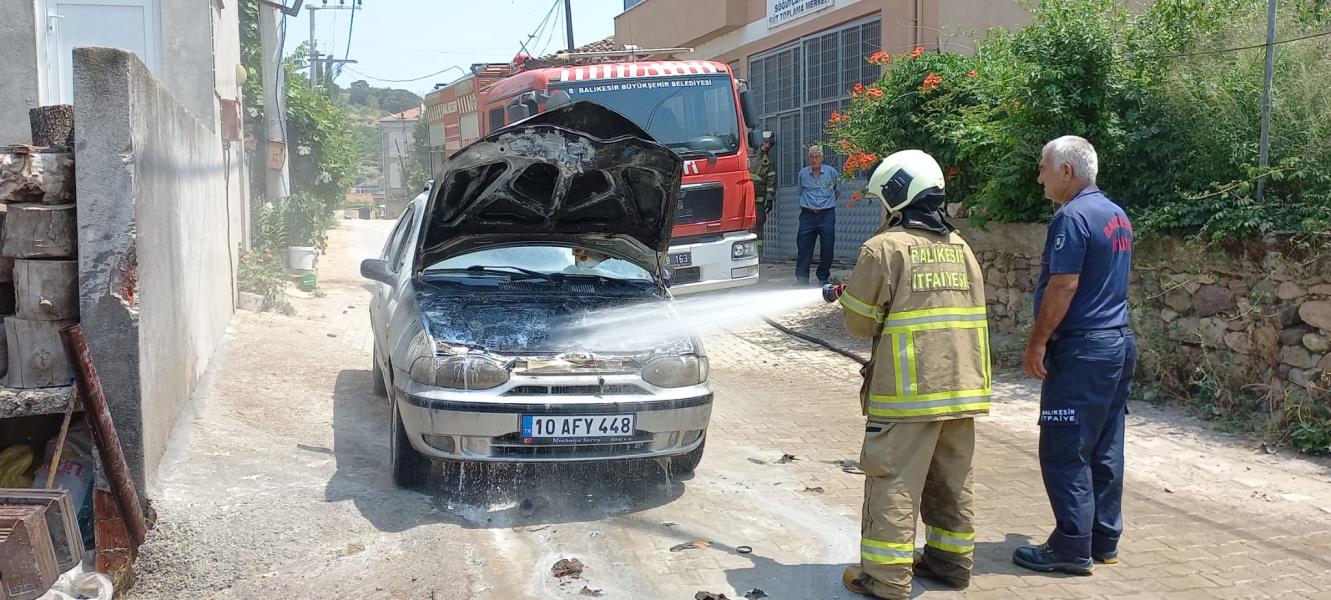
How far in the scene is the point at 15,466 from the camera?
446 centimetres

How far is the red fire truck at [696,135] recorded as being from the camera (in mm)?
10742

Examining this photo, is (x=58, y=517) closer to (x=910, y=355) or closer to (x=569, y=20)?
(x=910, y=355)

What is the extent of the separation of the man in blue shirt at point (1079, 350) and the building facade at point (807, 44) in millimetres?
8158

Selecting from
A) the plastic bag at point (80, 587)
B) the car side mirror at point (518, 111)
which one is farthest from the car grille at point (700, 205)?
the plastic bag at point (80, 587)

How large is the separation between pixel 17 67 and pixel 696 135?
652 cm

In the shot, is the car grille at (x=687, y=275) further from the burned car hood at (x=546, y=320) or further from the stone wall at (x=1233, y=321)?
the burned car hood at (x=546, y=320)

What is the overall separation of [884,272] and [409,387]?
244 centimetres

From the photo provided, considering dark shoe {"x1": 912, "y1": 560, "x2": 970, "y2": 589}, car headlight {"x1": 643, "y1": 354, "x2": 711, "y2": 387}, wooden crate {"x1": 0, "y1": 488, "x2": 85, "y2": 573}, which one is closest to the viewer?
wooden crate {"x1": 0, "y1": 488, "x2": 85, "y2": 573}

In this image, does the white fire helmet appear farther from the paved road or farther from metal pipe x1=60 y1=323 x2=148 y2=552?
metal pipe x1=60 y1=323 x2=148 y2=552

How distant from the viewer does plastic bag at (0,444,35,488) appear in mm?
4430

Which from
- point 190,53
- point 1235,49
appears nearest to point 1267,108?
point 1235,49

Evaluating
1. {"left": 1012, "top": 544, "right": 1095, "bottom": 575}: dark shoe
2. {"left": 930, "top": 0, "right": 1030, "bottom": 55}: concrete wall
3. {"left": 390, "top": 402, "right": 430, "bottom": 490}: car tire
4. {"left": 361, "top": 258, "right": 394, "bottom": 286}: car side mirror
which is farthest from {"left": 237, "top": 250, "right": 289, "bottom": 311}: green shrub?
{"left": 1012, "top": 544, "right": 1095, "bottom": 575}: dark shoe

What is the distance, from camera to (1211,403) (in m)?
7.11

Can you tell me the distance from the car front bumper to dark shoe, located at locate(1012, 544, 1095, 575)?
5.67ft
